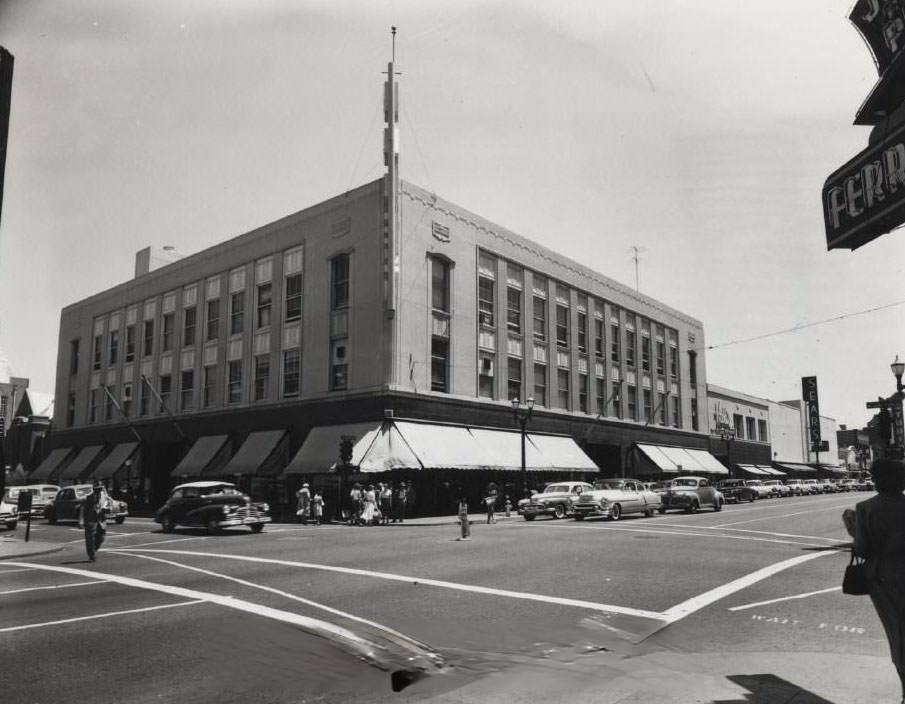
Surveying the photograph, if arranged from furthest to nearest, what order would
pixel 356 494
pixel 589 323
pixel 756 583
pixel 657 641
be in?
pixel 589 323
pixel 356 494
pixel 756 583
pixel 657 641

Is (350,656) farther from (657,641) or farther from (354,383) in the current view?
(354,383)

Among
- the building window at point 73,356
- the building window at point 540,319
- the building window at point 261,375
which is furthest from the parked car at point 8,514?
the building window at point 73,356

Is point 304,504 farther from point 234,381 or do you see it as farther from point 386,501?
point 234,381

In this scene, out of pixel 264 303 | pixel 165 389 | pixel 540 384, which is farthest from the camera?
pixel 165 389

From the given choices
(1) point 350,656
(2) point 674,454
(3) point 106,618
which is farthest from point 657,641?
(2) point 674,454

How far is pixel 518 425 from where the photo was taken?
3884 centimetres

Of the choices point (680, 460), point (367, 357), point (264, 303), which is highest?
point (264, 303)

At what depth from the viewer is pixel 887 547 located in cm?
524

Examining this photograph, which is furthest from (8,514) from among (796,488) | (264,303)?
(796,488)

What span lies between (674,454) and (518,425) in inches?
754

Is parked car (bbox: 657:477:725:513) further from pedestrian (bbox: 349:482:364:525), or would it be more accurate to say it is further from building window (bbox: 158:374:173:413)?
building window (bbox: 158:374:173:413)

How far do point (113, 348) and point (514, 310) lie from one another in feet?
93.6

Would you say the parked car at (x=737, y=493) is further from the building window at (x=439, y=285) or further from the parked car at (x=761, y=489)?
the building window at (x=439, y=285)

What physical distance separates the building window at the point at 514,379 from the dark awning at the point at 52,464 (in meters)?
32.2
